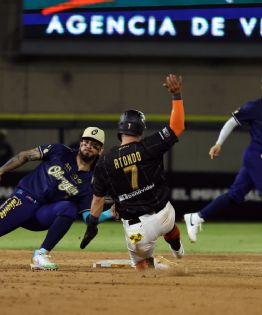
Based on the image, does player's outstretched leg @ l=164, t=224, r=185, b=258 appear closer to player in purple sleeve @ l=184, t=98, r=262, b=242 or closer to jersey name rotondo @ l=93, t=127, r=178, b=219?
jersey name rotondo @ l=93, t=127, r=178, b=219

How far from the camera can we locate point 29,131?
14.8 metres

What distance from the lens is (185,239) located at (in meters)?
12.2

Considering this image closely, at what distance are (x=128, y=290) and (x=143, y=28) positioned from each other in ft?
25.9

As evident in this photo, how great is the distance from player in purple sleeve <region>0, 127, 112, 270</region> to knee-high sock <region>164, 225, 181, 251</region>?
2.22 feet

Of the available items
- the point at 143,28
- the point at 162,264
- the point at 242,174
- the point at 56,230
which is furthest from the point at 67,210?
the point at 143,28

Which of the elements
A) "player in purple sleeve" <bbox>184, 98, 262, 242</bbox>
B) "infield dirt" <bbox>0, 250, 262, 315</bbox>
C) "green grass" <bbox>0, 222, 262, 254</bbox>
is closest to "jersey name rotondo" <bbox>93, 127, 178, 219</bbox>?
"infield dirt" <bbox>0, 250, 262, 315</bbox>

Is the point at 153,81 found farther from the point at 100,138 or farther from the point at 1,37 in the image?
the point at 100,138

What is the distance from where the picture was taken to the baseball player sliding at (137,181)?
8.02 metres

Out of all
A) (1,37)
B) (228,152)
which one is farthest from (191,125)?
(1,37)

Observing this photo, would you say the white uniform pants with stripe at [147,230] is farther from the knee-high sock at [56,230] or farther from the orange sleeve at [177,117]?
the orange sleeve at [177,117]

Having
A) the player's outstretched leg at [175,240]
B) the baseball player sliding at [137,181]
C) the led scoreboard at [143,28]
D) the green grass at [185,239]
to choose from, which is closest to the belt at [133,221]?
the baseball player sliding at [137,181]

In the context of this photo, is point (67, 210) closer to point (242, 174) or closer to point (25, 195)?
point (25, 195)

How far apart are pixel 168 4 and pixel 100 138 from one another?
6101 millimetres

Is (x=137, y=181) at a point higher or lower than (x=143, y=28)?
lower
